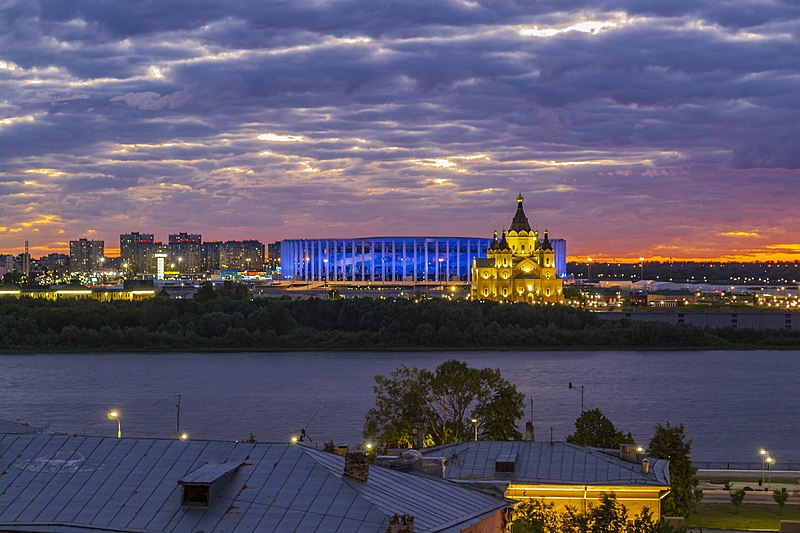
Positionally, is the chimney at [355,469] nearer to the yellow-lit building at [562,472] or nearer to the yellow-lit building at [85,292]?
the yellow-lit building at [562,472]

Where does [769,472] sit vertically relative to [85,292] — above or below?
below

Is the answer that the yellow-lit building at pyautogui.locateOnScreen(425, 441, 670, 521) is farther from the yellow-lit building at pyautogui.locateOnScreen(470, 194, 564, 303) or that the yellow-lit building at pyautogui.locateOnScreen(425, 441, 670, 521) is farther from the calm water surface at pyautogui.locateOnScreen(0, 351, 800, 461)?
the yellow-lit building at pyautogui.locateOnScreen(470, 194, 564, 303)

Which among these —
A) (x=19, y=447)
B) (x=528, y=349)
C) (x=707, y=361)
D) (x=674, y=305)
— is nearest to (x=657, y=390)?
(x=707, y=361)

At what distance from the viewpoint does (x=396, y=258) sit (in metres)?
109

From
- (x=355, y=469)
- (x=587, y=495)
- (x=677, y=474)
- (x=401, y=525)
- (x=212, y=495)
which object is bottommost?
(x=677, y=474)

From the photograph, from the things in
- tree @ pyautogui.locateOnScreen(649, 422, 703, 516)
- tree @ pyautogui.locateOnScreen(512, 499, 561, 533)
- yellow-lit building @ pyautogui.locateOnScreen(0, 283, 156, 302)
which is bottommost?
tree @ pyautogui.locateOnScreen(649, 422, 703, 516)

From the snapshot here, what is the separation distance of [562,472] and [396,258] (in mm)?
93719

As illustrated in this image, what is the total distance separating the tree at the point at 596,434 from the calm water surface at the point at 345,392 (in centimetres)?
409

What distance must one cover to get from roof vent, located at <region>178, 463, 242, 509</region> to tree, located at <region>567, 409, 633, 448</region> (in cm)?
1234

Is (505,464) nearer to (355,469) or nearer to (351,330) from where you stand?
(355,469)

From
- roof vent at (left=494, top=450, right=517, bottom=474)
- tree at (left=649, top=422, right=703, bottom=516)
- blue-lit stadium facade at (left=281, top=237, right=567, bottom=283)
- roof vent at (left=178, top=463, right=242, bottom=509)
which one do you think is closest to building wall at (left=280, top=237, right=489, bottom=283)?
blue-lit stadium facade at (left=281, top=237, right=567, bottom=283)

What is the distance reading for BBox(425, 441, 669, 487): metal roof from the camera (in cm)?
1476

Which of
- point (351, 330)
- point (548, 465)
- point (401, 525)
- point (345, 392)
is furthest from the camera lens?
point (351, 330)

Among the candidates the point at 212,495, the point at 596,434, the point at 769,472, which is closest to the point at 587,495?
the point at 212,495
